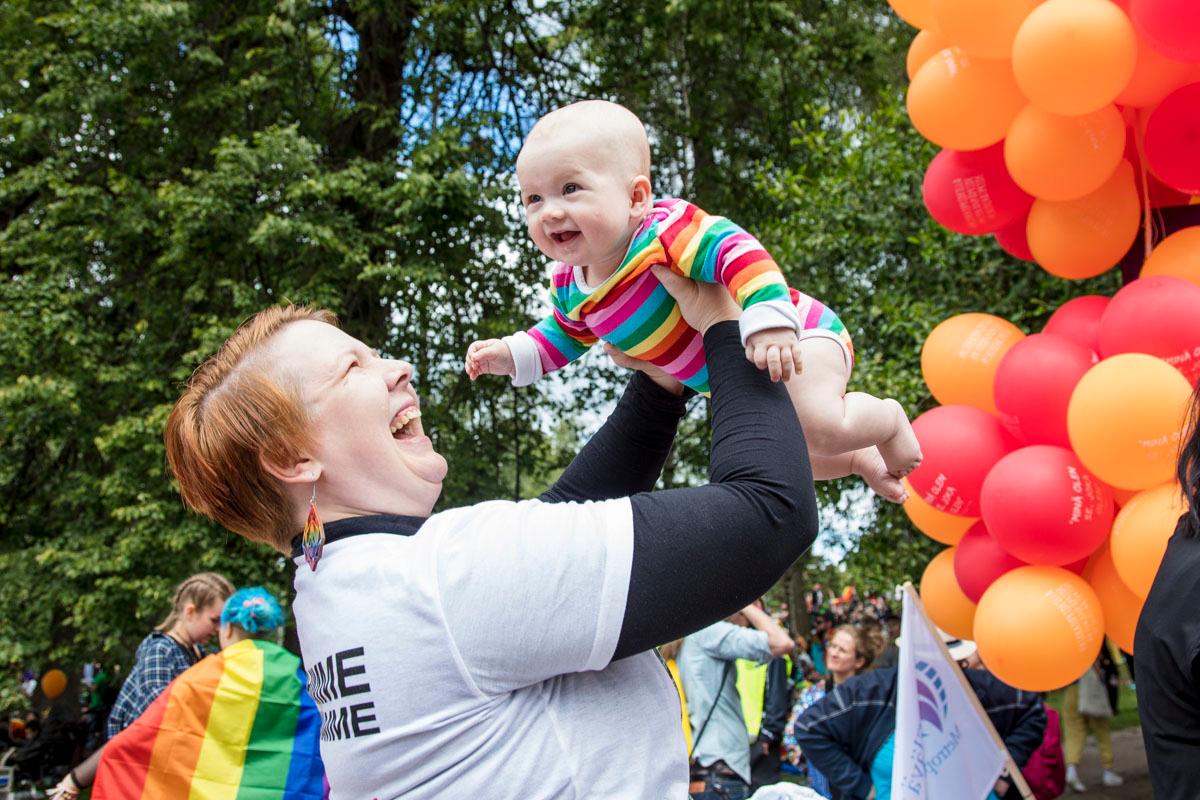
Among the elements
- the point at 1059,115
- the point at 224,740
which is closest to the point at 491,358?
the point at 224,740

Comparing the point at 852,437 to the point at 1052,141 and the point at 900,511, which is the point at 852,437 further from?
the point at 900,511

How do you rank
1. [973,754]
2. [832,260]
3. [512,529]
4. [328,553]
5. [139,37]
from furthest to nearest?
[139,37] < [832,260] < [973,754] < [328,553] < [512,529]

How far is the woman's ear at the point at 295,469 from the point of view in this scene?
1.42m

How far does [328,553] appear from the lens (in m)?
1.38

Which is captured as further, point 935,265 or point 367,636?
point 935,265

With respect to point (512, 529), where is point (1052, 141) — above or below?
above

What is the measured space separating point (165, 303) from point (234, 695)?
7.02 metres

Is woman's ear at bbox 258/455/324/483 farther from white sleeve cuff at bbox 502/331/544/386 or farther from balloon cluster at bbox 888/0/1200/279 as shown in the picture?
balloon cluster at bbox 888/0/1200/279

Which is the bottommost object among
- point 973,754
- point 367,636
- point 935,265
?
point 973,754

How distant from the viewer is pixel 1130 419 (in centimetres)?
341

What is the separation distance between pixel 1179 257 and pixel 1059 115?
27.2 inches

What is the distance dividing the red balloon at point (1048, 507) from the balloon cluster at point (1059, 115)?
1.04 metres

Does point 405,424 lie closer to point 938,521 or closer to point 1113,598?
point 1113,598

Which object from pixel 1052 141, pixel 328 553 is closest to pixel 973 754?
pixel 1052 141
